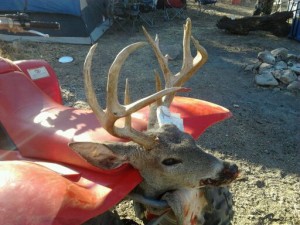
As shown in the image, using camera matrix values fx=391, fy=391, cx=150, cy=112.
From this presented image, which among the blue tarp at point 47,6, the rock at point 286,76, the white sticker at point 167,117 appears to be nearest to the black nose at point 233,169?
the white sticker at point 167,117

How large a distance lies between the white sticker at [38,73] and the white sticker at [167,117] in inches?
39.6

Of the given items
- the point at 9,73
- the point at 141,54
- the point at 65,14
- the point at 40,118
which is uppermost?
the point at 9,73

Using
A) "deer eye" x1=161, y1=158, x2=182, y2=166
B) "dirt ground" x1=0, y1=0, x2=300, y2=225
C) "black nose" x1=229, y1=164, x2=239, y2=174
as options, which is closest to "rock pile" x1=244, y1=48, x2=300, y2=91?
"dirt ground" x1=0, y1=0, x2=300, y2=225

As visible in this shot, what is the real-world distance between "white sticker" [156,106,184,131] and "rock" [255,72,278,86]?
4807mm

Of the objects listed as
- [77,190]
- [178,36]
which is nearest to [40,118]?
[77,190]

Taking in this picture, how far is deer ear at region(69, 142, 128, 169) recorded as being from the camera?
1.91 metres

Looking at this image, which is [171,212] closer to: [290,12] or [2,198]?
[2,198]

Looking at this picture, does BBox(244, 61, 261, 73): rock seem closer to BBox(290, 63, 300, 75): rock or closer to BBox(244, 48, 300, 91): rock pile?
BBox(244, 48, 300, 91): rock pile

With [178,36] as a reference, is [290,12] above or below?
above

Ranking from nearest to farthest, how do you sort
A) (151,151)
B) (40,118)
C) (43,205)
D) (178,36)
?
1. (43,205)
2. (151,151)
3. (40,118)
4. (178,36)

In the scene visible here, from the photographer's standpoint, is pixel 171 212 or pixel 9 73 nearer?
pixel 171 212

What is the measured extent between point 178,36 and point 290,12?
313 centimetres

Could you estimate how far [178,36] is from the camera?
10.6m

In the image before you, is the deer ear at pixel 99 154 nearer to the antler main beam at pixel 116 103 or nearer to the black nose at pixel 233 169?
the antler main beam at pixel 116 103
